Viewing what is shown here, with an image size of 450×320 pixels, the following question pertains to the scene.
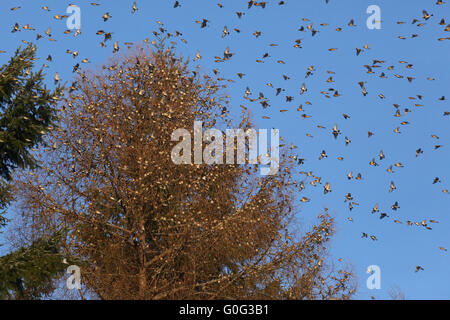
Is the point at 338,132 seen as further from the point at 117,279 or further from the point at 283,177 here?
the point at 117,279

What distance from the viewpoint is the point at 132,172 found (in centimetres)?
Result: 2209

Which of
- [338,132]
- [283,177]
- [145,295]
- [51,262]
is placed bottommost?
[145,295]

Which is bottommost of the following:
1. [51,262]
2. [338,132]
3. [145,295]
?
[145,295]

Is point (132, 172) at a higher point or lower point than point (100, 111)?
lower

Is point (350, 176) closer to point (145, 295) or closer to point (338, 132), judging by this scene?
point (338, 132)

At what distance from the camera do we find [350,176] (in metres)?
23.9
